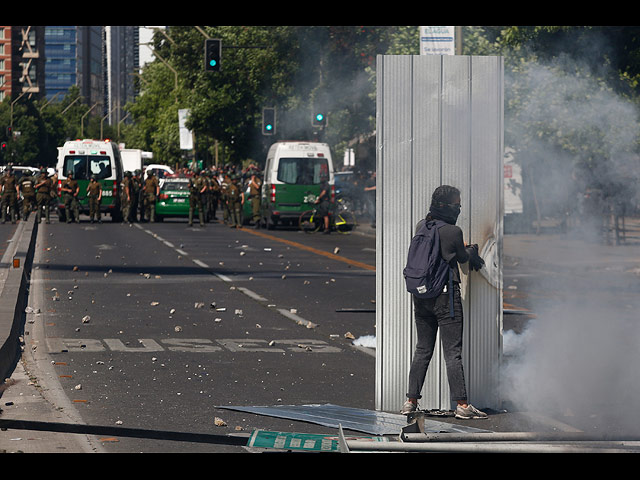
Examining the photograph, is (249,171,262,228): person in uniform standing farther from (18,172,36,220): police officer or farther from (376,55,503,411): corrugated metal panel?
(376,55,503,411): corrugated metal panel

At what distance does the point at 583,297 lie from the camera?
16.5 metres

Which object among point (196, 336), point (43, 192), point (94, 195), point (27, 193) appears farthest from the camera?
point (43, 192)

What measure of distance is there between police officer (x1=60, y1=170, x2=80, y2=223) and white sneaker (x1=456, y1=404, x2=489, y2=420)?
104 feet

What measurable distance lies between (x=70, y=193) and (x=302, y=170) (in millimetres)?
8245

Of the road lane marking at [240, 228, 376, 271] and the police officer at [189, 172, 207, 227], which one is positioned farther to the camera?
the police officer at [189, 172, 207, 227]

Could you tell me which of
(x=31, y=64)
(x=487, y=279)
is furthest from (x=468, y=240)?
(x=31, y=64)

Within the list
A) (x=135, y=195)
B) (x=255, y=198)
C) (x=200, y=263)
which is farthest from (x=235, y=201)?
(x=200, y=263)

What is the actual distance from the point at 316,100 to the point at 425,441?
3381 cm

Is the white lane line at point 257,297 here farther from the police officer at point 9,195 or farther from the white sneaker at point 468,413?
the police officer at point 9,195

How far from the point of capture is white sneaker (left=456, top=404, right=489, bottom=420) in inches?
324

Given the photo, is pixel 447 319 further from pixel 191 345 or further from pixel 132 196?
pixel 132 196

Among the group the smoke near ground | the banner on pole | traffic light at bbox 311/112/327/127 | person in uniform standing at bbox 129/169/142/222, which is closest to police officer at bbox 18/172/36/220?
person in uniform standing at bbox 129/169/142/222

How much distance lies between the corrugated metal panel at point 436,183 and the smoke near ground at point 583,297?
660 millimetres
